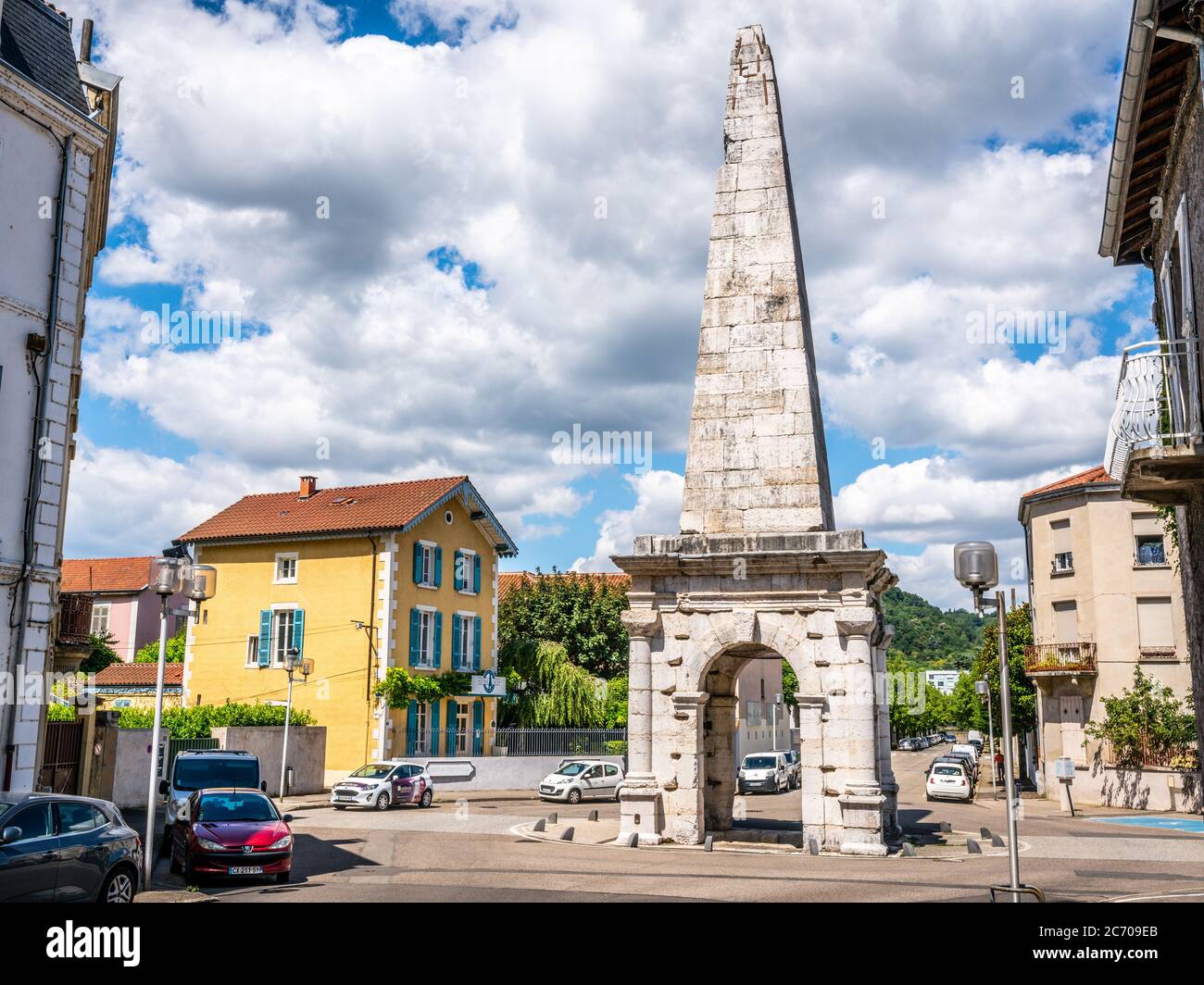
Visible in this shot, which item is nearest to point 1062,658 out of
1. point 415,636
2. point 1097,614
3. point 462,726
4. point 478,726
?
point 1097,614

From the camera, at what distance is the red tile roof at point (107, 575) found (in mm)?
56812

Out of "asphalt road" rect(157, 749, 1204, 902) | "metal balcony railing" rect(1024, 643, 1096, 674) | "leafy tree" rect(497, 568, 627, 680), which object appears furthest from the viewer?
"leafy tree" rect(497, 568, 627, 680)

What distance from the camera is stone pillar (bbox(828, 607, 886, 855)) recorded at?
60.2 feet

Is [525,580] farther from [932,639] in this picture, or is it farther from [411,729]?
[932,639]

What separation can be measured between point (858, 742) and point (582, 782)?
1774cm

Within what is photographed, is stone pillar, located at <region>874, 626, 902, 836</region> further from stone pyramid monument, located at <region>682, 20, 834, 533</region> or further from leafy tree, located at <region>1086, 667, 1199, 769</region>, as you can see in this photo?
leafy tree, located at <region>1086, 667, 1199, 769</region>

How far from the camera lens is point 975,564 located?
12.3 m

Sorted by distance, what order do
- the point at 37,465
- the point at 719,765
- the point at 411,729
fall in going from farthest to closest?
the point at 411,729, the point at 719,765, the point at 37,465

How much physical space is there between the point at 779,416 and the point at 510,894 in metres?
10.3

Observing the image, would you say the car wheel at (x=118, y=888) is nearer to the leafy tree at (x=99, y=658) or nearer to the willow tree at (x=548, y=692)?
the willow tree at (x=548, y=692)

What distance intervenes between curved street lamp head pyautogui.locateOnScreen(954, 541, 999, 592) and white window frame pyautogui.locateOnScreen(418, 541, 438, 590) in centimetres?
3055

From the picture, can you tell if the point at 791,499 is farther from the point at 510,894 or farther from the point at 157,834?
the point at 157,834


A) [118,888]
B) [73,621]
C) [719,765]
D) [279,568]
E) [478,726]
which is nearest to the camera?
[118,888]

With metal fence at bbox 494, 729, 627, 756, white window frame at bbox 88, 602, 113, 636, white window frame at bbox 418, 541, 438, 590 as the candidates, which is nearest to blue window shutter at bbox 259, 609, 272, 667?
white window frame at bbox 418, 541, 438, 590
